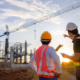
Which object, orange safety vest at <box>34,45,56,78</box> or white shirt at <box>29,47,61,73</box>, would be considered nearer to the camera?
white shirt at <box>29,47,61,73</box>

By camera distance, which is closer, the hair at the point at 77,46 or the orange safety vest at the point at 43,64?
the hair at the point at 77,46

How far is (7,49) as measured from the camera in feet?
131

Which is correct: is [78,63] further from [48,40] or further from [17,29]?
[17,29]

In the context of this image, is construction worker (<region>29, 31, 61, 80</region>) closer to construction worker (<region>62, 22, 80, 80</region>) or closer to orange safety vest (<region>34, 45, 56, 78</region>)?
orange safety vest (<region>34, 45, 56, 78</region>)

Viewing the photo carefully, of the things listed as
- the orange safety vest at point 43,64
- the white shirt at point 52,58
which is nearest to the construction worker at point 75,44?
the white shirt at point 52,58

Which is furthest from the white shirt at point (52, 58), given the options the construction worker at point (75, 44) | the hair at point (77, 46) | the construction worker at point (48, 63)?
the hair at point (77, 46)

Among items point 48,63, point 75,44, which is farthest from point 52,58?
point 75,44

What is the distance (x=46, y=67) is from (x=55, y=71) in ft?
0.70

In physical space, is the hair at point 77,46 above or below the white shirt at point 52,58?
above

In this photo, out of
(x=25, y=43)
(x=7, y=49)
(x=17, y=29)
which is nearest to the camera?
(x=25, y=43)

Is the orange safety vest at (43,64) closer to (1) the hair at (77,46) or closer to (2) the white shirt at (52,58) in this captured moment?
(2) the white shirt at (52,58)

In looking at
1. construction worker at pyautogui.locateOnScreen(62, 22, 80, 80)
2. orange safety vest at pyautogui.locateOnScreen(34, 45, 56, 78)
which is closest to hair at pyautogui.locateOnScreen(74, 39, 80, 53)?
construction worker at pyautogui.locateOnScreen(62, 22, 80, 80)

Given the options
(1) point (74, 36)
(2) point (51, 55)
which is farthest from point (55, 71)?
(1) point (74, 36)

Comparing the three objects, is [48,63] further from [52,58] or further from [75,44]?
[75,44]
